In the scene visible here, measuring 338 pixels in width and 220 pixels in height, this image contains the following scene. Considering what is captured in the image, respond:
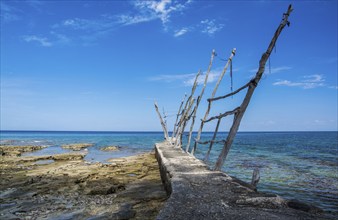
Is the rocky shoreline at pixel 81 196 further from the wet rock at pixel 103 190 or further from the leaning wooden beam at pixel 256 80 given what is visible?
the leaning wooden beam at pixel 256 80

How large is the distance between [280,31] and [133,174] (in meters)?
8.15

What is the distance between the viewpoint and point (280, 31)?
20.1 feet

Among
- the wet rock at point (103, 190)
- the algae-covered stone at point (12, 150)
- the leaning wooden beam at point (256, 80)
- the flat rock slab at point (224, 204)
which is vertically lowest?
the algae-covered stone at point (12, 150)

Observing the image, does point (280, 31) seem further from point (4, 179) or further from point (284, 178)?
point (4, 179)

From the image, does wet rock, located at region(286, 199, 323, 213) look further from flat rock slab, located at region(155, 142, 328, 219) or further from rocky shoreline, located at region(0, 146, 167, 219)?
rocky shoreline, located at region(0, 146, 167, 219)

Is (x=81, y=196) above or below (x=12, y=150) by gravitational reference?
above

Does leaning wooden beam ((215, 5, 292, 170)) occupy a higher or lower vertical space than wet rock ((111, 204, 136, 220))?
higher

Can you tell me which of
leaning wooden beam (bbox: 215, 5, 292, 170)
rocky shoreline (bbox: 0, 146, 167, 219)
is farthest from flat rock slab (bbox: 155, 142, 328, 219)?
leaning wooden beam (bbox: 215, 5, 292, 170)

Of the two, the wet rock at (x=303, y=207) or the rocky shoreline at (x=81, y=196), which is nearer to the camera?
the wet rock at (x=303, y=207)

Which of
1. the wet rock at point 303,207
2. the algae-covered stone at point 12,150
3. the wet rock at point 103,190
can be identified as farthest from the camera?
the algae-covered stone at point 12,150

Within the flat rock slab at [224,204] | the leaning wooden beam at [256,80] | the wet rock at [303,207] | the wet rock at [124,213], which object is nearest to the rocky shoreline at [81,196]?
the wet rock at [124,213]

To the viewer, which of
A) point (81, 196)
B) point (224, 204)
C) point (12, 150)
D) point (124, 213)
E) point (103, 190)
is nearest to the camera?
point (224, 204)

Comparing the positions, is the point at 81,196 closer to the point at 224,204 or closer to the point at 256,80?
the point at 224,204

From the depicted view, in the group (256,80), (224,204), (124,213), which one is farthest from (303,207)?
(124,213)
